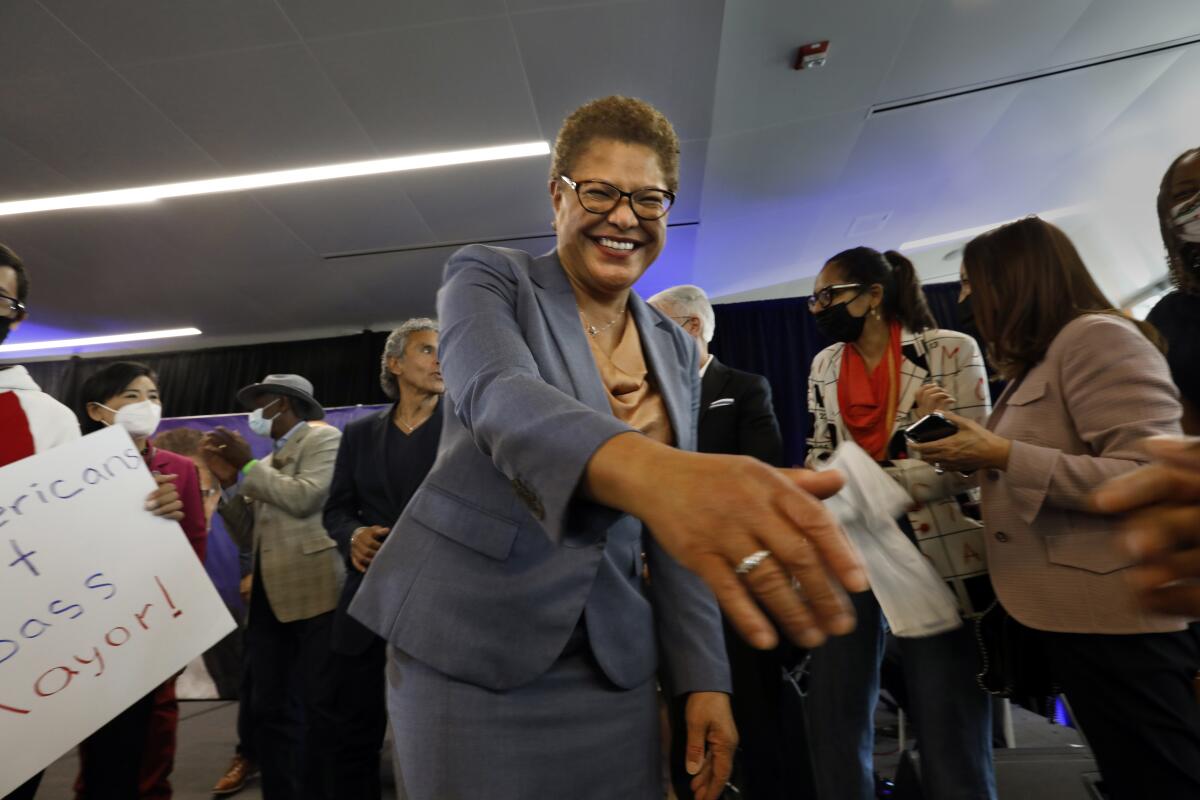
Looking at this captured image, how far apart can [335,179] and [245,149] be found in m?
0.59

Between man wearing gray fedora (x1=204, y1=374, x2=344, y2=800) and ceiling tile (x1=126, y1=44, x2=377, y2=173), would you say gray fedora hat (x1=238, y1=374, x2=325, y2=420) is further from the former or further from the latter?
ceiling tile (x1=126, y1=44, x2=377, y2=173)

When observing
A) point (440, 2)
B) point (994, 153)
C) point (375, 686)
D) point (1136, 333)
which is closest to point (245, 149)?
point (440, 2)

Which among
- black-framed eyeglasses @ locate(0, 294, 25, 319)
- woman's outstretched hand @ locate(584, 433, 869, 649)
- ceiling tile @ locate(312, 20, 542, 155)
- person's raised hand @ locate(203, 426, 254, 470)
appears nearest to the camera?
woman's outstretched hand @ locate(584, 433, 869, 649)

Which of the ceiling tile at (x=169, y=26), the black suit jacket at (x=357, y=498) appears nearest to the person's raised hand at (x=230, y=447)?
the black suit jacket at (x=357, y=498)

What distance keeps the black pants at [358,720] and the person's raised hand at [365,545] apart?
1.11ft

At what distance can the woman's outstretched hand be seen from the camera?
357 mm

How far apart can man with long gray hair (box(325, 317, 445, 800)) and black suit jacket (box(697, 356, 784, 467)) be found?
0.93 meters

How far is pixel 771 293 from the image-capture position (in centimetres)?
812

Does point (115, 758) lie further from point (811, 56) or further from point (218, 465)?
A: point (811, 56)

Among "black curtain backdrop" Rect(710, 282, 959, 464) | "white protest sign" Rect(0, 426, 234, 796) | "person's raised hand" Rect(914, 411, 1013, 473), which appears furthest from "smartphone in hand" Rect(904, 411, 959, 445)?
"black curtain backdrop" Rect(710, 282, 959, 464)

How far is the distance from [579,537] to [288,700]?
2.53 metres

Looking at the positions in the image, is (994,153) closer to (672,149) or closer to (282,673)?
(672,149)

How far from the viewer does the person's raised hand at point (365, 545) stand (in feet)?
6.08

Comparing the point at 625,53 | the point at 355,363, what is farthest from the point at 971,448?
the point at 355,363
